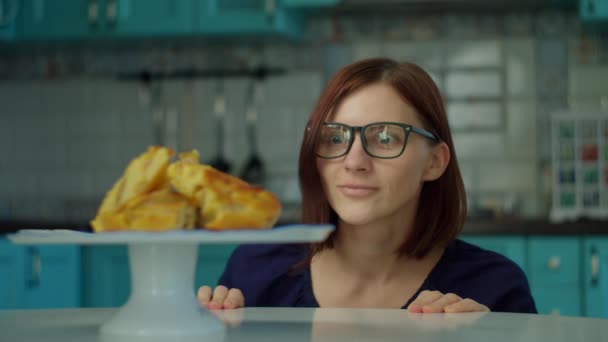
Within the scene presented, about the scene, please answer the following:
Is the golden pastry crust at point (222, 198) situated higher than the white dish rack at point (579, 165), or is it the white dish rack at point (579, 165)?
the golden pastry crust at point (222, 198)

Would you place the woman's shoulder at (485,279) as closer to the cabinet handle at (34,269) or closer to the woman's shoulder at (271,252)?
the woman's shoulder at (271,252)

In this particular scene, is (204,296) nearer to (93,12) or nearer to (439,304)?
(439,304)

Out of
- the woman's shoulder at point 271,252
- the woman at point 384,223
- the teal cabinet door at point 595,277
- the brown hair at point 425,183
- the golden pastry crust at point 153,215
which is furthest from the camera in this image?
the teal cabinet door at point 595,277

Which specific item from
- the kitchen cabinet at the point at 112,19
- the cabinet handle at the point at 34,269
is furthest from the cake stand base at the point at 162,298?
the kitchen cabinet at the point at 112,19

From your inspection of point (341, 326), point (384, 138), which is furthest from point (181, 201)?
point (384, 138)

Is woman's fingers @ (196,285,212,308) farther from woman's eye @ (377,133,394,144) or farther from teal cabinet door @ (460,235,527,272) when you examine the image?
teal cabinet door @ (460,235,527,272)

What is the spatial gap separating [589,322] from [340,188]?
438 millimetres

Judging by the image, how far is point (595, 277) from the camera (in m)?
3.26

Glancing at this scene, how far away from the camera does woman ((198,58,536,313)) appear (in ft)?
4.74

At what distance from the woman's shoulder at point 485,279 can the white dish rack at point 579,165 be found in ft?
6.74

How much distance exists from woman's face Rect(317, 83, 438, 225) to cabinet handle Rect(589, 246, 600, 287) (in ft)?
5.88

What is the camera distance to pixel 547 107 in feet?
12.7

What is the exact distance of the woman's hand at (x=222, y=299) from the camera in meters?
1.34

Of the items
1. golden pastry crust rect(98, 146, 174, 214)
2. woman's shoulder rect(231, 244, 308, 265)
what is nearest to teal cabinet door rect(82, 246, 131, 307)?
woman's shoulder rect(231, 244, 308, 265)
